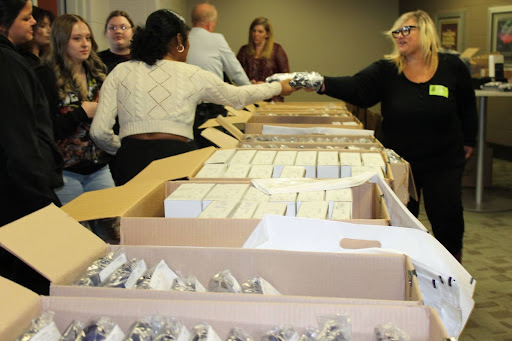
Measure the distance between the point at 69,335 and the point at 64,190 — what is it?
7.28 feet

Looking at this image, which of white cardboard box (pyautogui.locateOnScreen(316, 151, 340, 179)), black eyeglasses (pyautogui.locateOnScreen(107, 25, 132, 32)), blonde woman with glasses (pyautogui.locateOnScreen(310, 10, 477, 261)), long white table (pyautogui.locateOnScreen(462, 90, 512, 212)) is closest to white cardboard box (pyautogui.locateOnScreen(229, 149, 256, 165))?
white cardboard box (pyautogui.locateOnScreen(316, 151, 340, 179))

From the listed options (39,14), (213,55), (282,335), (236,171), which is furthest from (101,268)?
(213,55)

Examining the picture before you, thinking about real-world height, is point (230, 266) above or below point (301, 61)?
below

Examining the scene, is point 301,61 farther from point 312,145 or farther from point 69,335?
point 69,335

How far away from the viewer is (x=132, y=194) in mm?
1637

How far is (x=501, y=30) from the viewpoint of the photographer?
25.8 ft

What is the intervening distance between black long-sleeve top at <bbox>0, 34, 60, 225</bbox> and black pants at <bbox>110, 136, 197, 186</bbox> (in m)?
0.47

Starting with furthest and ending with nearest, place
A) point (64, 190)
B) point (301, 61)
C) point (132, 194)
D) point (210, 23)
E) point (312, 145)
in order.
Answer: point (301, 61) → point (210, 23) → point (64, 190) → point (312, 145) → point (132, 194)

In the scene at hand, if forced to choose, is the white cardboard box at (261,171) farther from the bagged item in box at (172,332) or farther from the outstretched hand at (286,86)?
the outstretched hand at (286,86)

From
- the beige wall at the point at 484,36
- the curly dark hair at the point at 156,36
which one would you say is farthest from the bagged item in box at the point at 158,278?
the beige wall at the point at 484,36

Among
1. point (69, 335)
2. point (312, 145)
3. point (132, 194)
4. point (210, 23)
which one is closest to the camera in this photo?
point (69, 335)

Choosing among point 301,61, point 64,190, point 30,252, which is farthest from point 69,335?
point 301,61

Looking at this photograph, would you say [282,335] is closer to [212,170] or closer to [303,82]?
[212,170]

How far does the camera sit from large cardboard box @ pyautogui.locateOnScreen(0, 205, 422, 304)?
1090 millimetres
